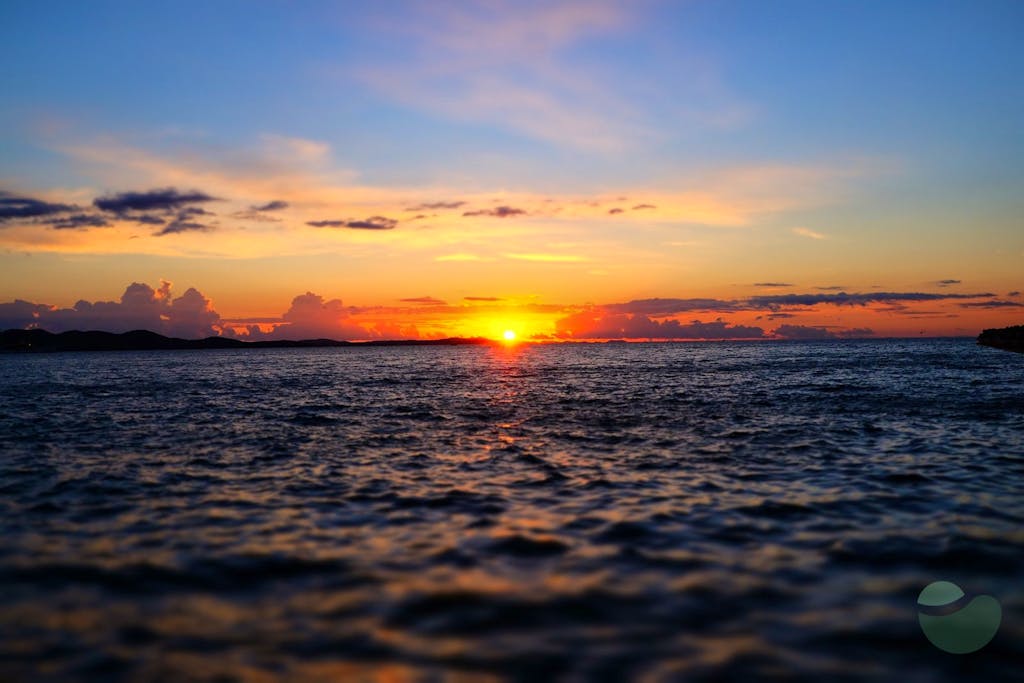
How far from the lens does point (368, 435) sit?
26297 millimetres

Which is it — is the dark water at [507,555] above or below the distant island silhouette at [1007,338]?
above

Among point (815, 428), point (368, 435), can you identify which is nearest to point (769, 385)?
point (815, 428)

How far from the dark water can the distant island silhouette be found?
102 m

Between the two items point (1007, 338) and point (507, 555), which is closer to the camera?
point (507, 555)

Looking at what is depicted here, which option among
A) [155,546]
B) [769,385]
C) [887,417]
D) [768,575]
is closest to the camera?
[768,575]

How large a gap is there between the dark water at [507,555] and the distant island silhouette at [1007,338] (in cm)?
10225

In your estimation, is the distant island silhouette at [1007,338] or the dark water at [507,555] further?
the distant island silhouette at [1007,338]

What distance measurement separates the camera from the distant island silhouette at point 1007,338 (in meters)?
105

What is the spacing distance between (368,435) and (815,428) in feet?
60.6

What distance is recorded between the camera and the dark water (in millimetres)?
7160

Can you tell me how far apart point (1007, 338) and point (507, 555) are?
138 meters

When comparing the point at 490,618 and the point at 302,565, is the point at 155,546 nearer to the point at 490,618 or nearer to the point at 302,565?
the point at 302,565

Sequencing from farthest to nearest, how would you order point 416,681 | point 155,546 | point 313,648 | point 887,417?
point 887,417
point 155,546
point 313,648
point 416,681

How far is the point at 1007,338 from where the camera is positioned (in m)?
116
